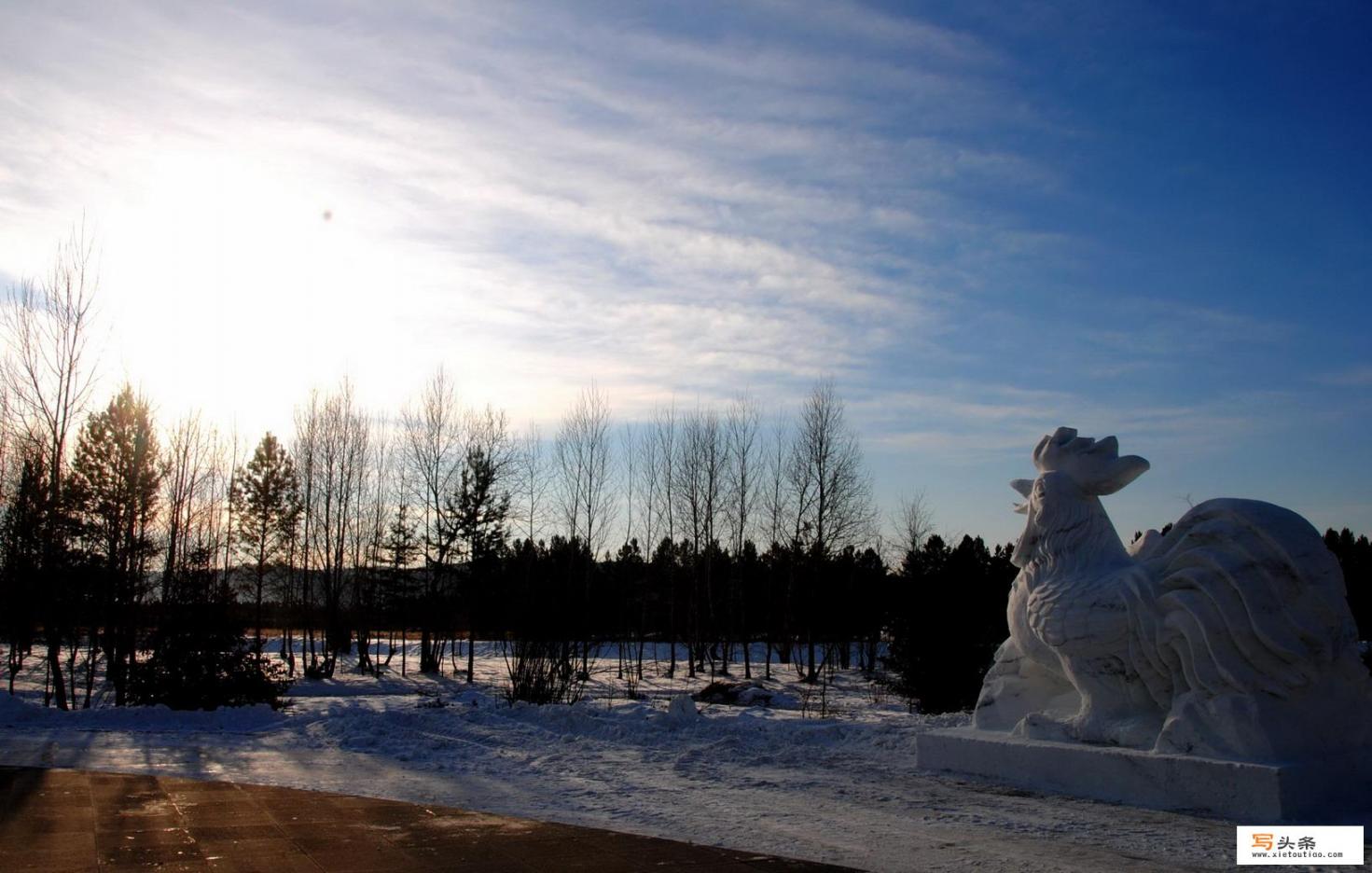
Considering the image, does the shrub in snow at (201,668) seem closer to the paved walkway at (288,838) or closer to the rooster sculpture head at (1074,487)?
the paved walkway at (288,838)

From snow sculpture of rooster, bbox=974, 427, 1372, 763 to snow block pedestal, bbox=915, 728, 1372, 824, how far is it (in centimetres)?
16

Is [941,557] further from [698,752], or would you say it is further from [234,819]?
[234,819]

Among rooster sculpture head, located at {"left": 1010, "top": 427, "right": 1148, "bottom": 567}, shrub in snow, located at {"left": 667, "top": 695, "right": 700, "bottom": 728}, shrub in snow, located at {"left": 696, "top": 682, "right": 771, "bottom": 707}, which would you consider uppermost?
rooster sculpture head, located at {"left": 1010, "top": 427, "right": 1148, "bottom": 567}

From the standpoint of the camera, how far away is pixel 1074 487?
27.4ft

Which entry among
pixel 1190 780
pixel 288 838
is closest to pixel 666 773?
pixel 288 838

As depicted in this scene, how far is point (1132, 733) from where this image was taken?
739 centimetres

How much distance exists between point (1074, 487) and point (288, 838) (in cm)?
679

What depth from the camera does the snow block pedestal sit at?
20.9 ft

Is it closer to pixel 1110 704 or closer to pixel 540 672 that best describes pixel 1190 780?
pixel 1110 704

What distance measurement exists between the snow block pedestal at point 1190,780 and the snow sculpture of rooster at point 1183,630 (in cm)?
16

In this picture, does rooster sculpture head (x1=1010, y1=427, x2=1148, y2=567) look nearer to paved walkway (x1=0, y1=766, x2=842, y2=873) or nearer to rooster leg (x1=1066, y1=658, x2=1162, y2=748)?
rooster leg (x1=1066, y1=658, x2=1162, y2=748)

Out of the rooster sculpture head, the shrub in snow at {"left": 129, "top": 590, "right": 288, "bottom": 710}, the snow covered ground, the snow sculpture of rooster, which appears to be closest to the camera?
the snow covered ground

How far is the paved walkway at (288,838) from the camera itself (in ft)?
17.2

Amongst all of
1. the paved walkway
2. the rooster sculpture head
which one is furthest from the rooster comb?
the paved walkway
